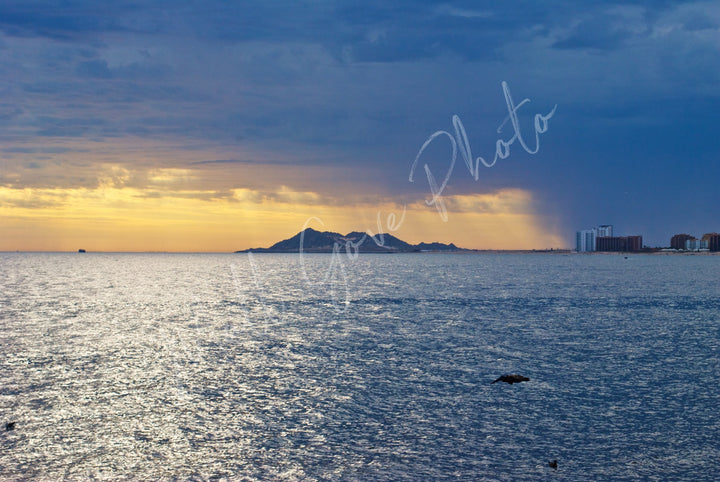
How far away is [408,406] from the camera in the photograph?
2888 centimetres

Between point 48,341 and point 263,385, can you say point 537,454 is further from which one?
point 48,341

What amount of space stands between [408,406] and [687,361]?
879 inches

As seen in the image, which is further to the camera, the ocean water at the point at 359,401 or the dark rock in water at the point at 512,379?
the dark rock in water at the point at 512,379

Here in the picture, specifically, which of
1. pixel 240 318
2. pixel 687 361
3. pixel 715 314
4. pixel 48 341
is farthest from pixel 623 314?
pixel 48 341

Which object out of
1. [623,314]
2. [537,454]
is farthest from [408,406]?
[623,314]

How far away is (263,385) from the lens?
33.6 metres

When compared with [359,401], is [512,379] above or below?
above

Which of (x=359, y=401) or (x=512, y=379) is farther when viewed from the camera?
(x=512, y=379)

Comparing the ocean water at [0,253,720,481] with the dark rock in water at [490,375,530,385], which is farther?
the dark rock in water at [490,375,530,385]

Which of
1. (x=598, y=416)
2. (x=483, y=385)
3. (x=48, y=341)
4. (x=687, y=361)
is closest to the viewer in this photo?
(x=598, y=416)

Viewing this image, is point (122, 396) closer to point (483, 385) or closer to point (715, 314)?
point (483, 385)

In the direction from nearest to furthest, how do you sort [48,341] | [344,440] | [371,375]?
[344,440] → [371,375] → [48,341]

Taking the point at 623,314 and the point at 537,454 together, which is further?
the point at 623,314

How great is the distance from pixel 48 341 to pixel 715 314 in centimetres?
7031
